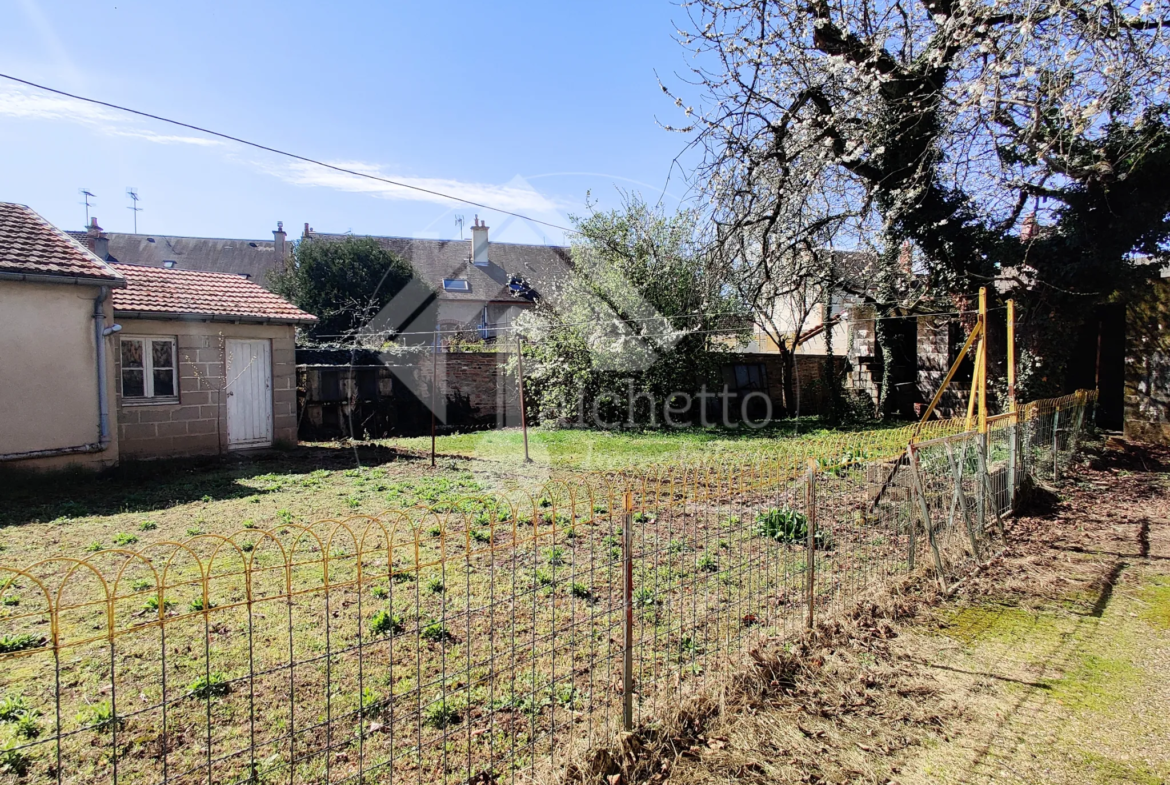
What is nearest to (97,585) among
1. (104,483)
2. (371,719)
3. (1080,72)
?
(371,719)

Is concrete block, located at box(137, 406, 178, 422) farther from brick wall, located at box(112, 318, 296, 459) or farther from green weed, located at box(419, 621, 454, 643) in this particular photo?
green weed, located at box(419, 621, 454, 643)

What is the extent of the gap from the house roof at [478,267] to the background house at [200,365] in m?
15.8

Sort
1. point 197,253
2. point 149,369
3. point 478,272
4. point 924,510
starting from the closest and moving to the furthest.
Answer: point 924,510 → point 149,369 → point 478,272 → point 197,253

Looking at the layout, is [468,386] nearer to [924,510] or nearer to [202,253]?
[924,510]

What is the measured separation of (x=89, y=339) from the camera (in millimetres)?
9188

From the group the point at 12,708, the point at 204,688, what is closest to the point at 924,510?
the point at 204,688

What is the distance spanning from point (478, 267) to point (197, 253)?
1499cm

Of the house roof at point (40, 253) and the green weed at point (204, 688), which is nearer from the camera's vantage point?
the green weed at point (204, 688)

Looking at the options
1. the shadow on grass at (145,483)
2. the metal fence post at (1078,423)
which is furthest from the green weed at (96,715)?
the metal fence post at (1078,423)

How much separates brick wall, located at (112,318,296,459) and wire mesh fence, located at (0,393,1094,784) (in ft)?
19.1

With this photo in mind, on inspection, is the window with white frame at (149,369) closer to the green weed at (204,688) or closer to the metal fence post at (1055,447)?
the green weed at (204,688)

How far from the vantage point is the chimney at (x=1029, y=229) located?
11.0 m

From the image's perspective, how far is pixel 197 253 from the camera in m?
32.5

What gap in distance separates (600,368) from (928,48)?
28.6 feet
